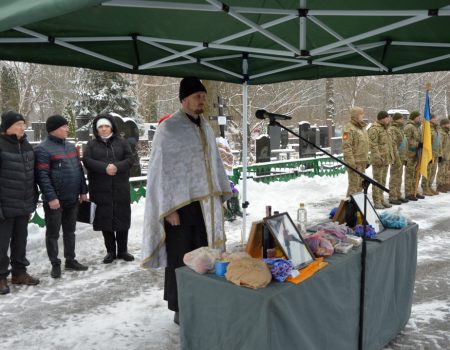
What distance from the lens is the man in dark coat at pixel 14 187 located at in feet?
15.4

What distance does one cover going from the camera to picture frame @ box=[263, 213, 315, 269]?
8.91ft

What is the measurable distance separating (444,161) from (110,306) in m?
10.3

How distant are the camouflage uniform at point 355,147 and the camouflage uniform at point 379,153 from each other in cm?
53

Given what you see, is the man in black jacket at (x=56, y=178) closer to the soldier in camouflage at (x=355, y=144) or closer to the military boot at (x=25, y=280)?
the military boot at (x=25, y=280)

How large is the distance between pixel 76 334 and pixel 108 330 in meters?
0.27

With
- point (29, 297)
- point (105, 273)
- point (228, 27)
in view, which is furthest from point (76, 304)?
point (228, 27)

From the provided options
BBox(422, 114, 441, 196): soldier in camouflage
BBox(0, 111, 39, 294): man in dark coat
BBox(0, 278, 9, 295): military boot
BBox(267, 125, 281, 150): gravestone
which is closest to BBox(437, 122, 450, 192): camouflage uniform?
BBox(422, 114, 441, 196): soldier in camouflage

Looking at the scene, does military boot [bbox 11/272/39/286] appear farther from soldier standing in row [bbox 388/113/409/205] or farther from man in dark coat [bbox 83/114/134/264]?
soldier standing in row [bbox 388/113/409/205]

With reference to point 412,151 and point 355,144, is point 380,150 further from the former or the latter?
point 412,151

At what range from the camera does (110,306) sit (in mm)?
4480

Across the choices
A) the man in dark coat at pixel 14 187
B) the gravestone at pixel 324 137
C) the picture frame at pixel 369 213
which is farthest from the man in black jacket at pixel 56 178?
the gravestone at pixel 324 137

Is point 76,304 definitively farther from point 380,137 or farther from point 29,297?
point 380,137

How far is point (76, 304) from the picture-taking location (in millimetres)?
4531

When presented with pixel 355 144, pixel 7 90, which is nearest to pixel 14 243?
pixel 355 144
